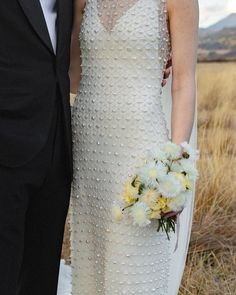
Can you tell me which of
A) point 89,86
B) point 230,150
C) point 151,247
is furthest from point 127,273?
point 230,150

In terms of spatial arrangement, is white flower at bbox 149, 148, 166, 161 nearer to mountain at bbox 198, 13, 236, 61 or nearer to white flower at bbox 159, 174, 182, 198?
white flower at bbox 159, 174, 182, 198

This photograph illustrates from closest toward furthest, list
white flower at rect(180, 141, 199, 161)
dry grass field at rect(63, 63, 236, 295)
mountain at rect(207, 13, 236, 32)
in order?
white flower at rect(180, 141, 199, 161) → dry grass field at rect(63, 63, 236, 295) → mountain at rect(207, 13, 236, 32)

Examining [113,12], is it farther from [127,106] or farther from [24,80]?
[24,80]

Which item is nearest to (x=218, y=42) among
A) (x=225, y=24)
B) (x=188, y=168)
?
(x=225, y=24)

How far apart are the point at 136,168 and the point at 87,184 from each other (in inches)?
9.9

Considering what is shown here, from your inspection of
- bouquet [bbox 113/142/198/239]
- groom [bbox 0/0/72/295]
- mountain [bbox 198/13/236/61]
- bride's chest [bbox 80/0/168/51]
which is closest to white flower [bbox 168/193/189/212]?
bouquet [bbox 113/142/198/239]

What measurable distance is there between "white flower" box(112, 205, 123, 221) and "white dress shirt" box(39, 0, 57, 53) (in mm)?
623

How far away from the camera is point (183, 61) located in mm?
2752

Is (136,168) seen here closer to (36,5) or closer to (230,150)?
(36,5)

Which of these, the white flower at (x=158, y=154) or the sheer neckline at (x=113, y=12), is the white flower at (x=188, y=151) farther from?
the sheer neckline at (x=113, y=12)

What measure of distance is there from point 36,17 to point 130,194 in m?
0.69

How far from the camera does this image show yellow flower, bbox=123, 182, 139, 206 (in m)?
2.56

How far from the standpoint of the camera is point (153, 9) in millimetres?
2723

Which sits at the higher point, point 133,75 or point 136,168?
point 133,75
